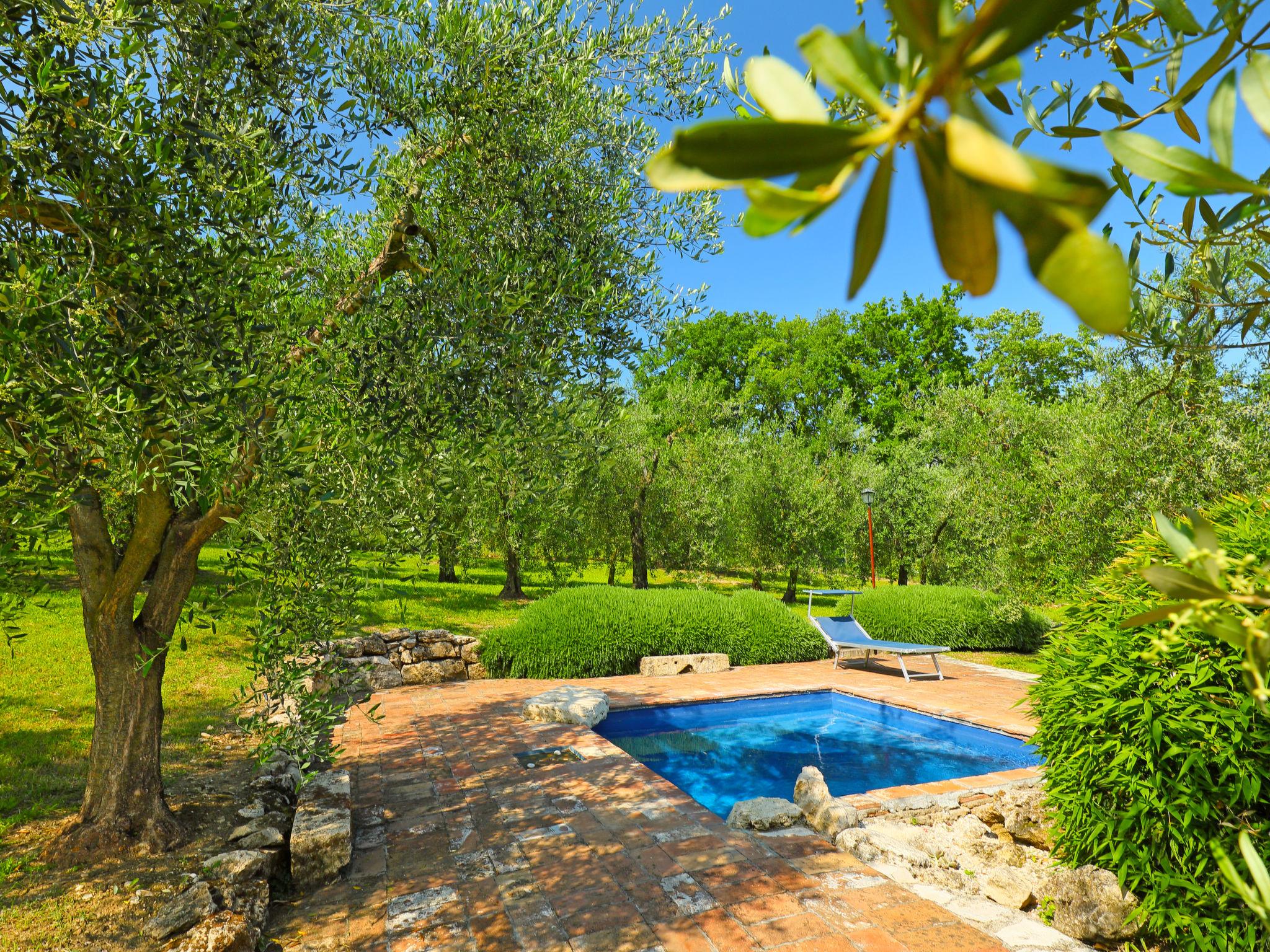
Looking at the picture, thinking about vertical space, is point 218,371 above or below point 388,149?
below

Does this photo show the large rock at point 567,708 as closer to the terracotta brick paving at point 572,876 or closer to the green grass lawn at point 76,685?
the terracotta brick paving at point 572,876

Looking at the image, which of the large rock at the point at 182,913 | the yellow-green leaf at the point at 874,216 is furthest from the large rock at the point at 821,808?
the yellow-green leaf at the point at 874,216

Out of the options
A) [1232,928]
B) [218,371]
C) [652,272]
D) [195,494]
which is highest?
[652,272]

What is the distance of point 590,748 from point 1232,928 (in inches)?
220

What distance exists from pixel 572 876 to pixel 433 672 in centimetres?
727

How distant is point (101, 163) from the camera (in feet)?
11.3

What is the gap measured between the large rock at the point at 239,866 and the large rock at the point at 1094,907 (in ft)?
15.6

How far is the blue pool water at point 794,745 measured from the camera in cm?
850

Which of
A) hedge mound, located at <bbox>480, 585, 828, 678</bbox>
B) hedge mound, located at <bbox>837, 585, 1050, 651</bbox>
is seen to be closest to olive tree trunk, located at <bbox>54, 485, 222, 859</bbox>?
hedge mound, located at <bbox>480, 585, 828, 678</bbox>

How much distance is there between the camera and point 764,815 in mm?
5496

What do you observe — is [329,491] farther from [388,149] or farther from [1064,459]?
[1064,459]

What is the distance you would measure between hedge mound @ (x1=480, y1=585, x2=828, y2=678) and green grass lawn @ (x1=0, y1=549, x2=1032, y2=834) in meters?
2.24

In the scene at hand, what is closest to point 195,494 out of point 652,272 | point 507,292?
point 507,292

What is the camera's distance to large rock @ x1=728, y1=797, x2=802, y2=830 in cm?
546
